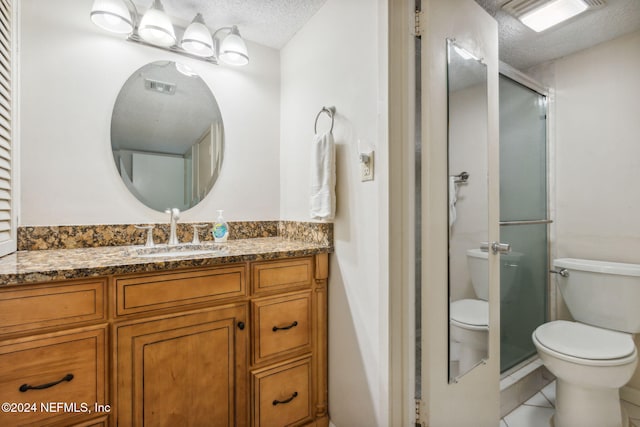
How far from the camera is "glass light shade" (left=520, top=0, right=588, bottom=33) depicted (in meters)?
1.48

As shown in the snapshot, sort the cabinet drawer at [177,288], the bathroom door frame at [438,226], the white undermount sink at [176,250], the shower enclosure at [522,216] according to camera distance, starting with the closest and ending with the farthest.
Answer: the cabinet drawer at [177,288] → the bathroom door frame at [438,226] → the white undermount sink at [176,250] → the shower enclosure at [522,216]

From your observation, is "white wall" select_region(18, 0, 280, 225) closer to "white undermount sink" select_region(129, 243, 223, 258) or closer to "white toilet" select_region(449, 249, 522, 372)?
"white undermount sink" select_region(129, 243, 223, 258)

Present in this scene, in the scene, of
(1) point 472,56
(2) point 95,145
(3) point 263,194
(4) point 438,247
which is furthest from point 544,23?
(2) point 95,145

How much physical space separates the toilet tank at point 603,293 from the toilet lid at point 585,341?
0.23 feet

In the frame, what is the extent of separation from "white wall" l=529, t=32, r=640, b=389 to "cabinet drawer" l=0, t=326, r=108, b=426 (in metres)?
2.60

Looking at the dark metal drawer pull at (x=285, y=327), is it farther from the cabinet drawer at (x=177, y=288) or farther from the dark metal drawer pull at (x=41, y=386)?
the dark metal drawer pull at (x=41, y=386)

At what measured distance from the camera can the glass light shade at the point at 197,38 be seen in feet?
5.09

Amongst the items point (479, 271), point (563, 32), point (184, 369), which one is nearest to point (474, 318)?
point (479, 271)

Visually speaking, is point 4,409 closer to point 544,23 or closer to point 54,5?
point 54,5

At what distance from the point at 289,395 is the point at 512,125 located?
6.68ft

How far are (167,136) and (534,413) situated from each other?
255 cm

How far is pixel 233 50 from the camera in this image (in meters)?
1.67

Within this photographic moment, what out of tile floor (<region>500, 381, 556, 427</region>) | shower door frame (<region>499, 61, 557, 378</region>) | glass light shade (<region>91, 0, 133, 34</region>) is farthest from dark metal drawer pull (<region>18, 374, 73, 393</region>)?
shower door frame (<region>499, 61, 557, 378</region>)

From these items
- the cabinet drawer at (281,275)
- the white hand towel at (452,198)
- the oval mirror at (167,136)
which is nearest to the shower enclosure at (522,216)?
the white hand towel at (452,198)
